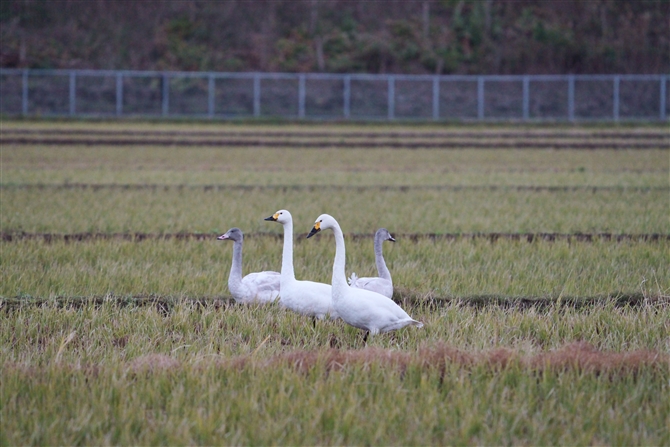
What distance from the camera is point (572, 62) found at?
42.6 metres

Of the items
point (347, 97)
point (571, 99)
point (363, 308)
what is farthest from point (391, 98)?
point (363, 308)

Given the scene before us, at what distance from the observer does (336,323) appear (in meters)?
6.17

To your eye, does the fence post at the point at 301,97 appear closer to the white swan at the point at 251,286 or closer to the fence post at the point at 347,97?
the fence post at the point at 347,97

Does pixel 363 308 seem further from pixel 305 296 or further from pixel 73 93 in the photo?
pixel 73 93

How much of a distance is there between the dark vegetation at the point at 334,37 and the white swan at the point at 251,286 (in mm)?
35896

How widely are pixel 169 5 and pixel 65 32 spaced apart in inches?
246

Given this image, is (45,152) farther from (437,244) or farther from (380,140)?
(437,244)

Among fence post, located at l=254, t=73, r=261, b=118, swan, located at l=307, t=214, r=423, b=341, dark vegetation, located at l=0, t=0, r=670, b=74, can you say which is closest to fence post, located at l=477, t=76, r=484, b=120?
dark vegetation, located at l=0, t=0, r=670, b=74

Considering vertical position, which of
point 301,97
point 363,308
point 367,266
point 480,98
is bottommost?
point 367,266

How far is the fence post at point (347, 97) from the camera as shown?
36781mm

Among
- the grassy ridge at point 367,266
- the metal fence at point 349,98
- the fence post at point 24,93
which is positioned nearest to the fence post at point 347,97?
the metal fence at point 349,98

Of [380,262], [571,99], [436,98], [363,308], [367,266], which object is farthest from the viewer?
[436,98]

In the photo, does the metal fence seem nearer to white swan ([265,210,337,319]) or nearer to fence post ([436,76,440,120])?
fence post ([436,76,440,120])

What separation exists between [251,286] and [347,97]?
31034 millimetres
